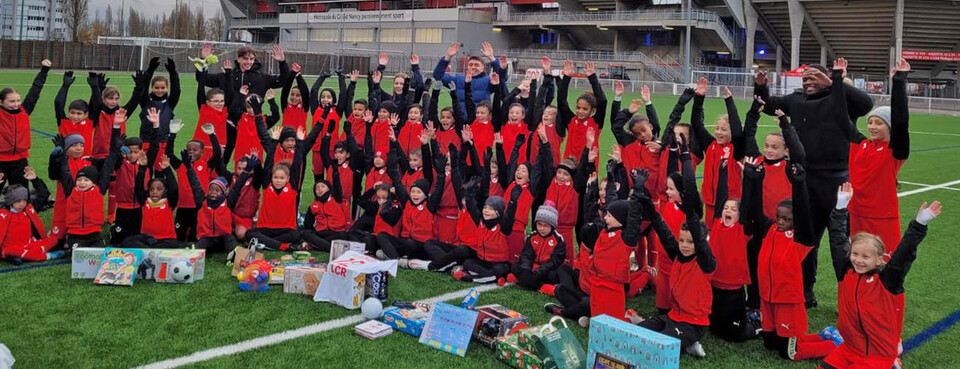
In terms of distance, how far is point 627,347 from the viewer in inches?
173

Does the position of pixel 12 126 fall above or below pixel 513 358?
above

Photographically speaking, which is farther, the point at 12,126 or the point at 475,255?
the point at 12,126

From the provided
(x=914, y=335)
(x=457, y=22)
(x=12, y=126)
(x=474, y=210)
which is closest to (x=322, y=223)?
(x=474, y=210)

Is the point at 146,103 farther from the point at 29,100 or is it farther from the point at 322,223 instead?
the point at 322,223

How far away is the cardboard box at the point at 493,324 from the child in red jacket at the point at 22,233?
14.9ft

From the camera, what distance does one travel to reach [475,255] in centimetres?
724

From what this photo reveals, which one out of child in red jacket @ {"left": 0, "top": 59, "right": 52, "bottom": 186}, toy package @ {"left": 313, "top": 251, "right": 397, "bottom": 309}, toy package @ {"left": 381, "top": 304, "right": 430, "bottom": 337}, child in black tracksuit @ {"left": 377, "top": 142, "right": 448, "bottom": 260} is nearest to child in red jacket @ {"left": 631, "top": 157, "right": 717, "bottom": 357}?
toy package @ {"left": 381, "top": 304, "right": 430, "bottom": 337}

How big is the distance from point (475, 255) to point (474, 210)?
1.52ft

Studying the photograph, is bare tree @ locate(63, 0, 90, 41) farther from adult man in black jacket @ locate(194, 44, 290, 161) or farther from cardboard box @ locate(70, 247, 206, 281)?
cardboard box @ locate(70, 247, 206, 281)

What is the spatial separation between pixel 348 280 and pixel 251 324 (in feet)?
2.69

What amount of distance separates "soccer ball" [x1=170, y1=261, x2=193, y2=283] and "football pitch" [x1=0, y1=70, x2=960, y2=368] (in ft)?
0.45

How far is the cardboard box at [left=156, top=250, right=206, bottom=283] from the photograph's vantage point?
6363 mm

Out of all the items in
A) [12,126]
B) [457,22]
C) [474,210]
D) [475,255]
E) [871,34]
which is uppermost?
[457,22]

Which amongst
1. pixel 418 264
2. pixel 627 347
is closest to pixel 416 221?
pixel 418 264
